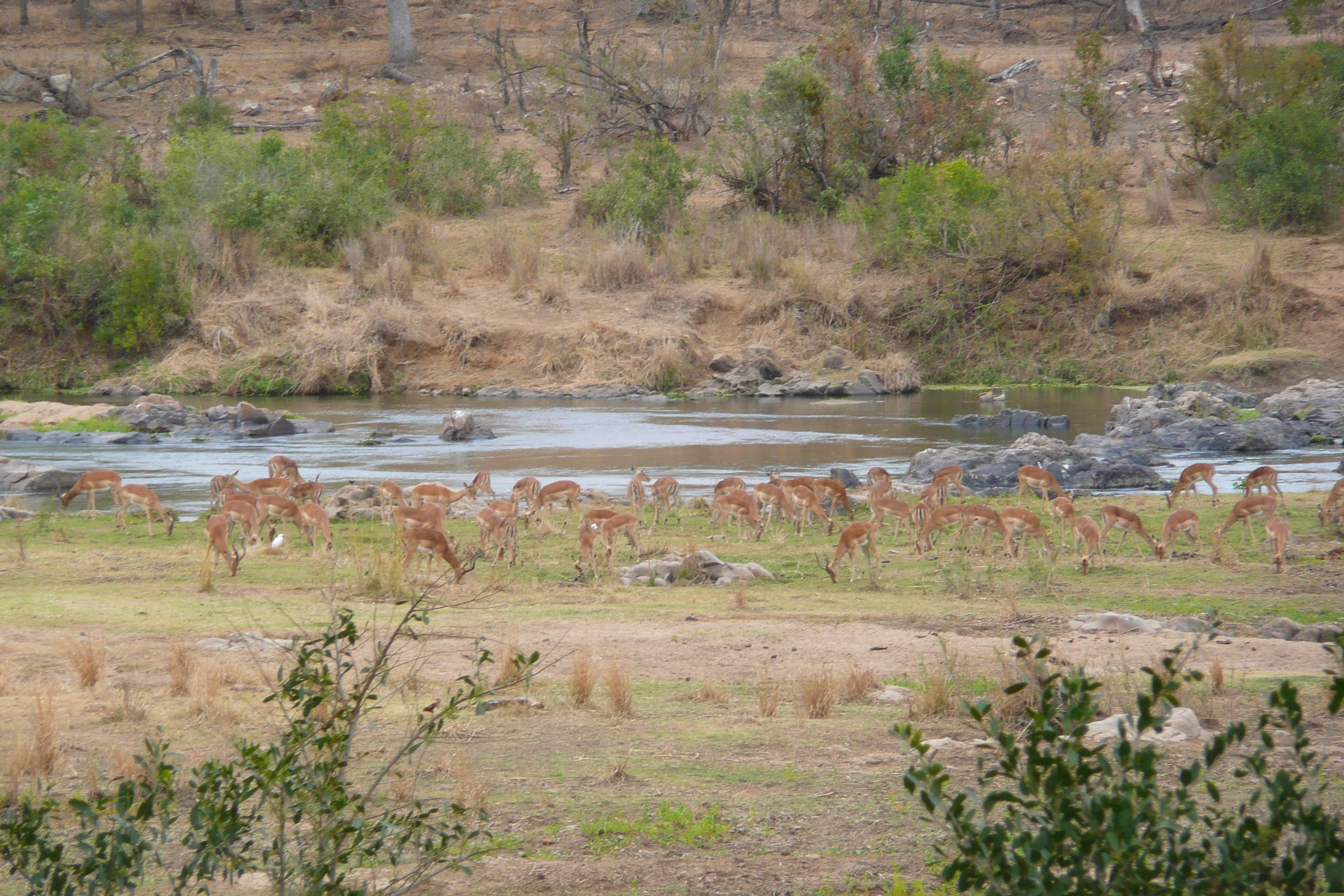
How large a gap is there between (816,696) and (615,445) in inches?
707

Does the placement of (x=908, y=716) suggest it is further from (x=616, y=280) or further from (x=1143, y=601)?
(x=616, y=280)

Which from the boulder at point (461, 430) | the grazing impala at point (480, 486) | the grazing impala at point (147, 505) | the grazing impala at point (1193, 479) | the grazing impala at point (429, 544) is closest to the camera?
the grazing impala at point (429, 544)

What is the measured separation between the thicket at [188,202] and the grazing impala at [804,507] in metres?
27.6

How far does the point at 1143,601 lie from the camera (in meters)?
10.9

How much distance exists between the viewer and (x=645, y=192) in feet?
138

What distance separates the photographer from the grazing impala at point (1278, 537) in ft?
39.6

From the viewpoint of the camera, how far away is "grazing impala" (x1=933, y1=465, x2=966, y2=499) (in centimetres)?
1645

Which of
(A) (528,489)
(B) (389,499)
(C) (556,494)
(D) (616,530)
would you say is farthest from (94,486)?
(D) (616,530)

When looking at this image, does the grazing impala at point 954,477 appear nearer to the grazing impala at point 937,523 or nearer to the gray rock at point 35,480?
the grazing impala at point 937,523

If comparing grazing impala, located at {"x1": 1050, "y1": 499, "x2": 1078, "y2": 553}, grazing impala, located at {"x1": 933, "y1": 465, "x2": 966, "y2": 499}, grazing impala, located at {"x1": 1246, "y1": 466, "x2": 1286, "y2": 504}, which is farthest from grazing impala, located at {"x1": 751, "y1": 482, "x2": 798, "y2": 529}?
grazing impala, located at {"x1": 1246, "y1": 466, "x2": 1286, "y2": 504}

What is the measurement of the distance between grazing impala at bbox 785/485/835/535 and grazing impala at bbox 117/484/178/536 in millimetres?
7706

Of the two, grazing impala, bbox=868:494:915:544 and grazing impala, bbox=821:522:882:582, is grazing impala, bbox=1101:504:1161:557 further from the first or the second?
grazing impala, bbox=821:522:882:582

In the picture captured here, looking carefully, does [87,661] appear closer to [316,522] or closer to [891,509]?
[316,522]

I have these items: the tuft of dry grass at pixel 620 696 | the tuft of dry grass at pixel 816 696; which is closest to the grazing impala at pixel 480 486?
the tuft of dry grass at pixel 620 696
